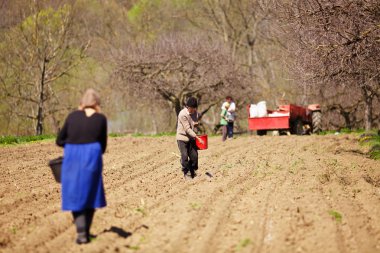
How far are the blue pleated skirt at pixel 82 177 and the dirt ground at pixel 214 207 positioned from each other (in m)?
0.48

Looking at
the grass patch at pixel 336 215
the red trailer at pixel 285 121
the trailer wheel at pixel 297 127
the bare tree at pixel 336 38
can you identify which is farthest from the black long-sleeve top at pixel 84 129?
the trailer wheel at pixel 297 127

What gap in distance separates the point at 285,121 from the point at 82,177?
17.5 metres

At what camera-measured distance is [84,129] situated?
6559 millimetres

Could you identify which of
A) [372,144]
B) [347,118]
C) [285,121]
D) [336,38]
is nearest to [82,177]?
[336,38]

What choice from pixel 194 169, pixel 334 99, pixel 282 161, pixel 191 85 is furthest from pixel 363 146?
pixel 334 99

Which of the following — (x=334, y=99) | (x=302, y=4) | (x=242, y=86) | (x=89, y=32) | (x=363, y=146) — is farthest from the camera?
(x=89, y=32)

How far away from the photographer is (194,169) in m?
11.9

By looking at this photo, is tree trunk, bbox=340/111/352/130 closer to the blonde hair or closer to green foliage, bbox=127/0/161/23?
green foliage, bbox=127/0/161/23

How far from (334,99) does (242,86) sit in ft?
20.9

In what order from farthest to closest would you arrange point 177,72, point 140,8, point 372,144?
point 140,8 → point 177,72 → point 372,144

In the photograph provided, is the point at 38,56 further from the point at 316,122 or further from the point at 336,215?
the point at 336,215

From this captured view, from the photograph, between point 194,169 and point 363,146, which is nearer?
point 194,169

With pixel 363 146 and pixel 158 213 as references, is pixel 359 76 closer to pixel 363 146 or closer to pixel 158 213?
pixel 363 146

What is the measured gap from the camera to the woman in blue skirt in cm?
642
